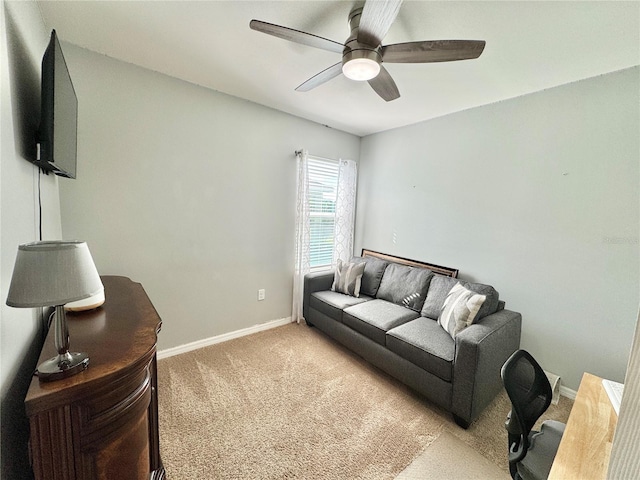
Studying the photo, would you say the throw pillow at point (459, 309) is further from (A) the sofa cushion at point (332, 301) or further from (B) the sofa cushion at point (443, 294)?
(A) the sofa cushion at point (332, 301)

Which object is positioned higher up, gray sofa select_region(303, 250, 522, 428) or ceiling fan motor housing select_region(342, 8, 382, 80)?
ceiling fan motor housing select_region(342, 8, 382, 80)

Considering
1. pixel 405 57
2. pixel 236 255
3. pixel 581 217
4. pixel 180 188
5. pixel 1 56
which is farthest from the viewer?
pixel 236 255

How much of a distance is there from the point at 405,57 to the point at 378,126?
6.16 ft

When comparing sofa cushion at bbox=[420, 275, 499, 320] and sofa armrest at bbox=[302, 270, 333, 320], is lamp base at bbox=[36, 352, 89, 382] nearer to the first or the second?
sofa armrest at bbox=[302, 270, 333, 320]

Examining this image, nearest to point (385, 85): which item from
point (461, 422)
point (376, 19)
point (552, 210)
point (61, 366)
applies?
point (376, 19)

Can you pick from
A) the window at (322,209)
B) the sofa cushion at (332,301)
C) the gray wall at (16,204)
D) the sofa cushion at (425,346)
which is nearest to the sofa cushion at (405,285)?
the sofa cushion at (332,301)

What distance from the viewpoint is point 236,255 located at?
276 centimetres

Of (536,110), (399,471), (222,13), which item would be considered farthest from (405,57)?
(399,471)

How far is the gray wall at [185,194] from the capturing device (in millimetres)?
1993

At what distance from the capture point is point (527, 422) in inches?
41.3

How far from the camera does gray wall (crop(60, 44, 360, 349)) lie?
6.54 ft

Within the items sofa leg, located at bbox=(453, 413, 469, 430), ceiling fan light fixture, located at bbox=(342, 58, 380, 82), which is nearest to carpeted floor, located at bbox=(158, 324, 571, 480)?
sofa leg, located at bbox=(453, 413, 469, 430)

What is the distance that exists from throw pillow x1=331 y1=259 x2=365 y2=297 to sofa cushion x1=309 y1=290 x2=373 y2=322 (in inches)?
2.4

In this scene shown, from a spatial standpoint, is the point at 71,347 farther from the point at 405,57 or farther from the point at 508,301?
the point at 508,301
